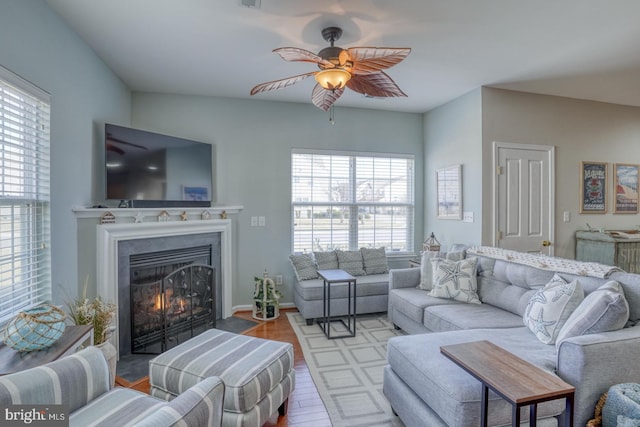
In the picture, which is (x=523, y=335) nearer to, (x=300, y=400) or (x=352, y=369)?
(x=352, y=369)

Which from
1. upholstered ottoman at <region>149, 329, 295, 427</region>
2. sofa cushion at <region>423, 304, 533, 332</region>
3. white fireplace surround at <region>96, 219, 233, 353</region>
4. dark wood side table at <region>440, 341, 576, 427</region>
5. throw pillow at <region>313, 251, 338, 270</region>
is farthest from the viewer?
throw pillow at <region>313, 251, 338, 270</region>

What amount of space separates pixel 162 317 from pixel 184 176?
1.52 m

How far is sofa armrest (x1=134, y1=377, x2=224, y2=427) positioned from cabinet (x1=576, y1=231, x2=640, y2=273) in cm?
447

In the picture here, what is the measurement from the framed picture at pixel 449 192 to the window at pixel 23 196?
13.3ft

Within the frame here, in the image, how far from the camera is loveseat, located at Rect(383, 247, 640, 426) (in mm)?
1615

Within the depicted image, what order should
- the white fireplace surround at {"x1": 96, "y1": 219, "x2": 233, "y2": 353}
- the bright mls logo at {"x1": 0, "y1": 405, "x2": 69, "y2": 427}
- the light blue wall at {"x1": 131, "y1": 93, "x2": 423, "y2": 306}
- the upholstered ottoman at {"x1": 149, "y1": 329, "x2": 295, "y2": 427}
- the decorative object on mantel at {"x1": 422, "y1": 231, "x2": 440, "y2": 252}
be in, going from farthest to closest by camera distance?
1. the decorative object on mantel at {"x1": 422, "y1": 231, "x2": 440, "y2": 252}
2. the light blue wall at {"x1": 131, "y1": 93, "x2": 423, "y2": 306}
3. the white fireplace surround at {"x1": 96, "y1": 219, "x2": 233, "y2": 353}
4. the upholstered ottoman at {"x1": 149, "y1": 329, "x2": 295, "y2": 427}
5. the bright mls logo at {"x1": 0, "y1": 405, "x2": 69, "y2": 427}

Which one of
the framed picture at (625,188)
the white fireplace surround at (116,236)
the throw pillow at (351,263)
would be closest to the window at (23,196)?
the white fireplace surround at (116,236)

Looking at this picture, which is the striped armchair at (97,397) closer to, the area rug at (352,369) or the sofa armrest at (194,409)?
the sofa armrest at (194,409)

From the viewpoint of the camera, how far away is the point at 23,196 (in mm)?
1953

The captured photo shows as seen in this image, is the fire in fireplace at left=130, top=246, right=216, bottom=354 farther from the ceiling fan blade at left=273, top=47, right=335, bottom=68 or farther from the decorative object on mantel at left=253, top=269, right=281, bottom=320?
the ceiling fan blade at left=273, top=47, right=335, bottom=68

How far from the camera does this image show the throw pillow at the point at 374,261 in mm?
4215

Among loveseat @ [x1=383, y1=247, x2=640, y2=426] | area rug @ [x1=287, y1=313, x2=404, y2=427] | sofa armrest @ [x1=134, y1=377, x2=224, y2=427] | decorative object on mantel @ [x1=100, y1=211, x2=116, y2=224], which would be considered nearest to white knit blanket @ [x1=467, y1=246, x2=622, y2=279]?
loveseat @ [x1=383, y1=247, x2=640, y2=426]

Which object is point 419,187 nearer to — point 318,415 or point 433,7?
point 433,7

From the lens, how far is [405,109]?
4551 mm
